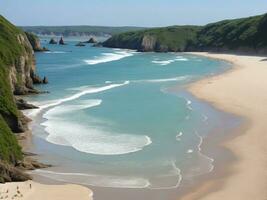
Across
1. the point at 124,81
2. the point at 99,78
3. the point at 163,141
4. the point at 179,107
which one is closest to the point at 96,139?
the point at 163,141

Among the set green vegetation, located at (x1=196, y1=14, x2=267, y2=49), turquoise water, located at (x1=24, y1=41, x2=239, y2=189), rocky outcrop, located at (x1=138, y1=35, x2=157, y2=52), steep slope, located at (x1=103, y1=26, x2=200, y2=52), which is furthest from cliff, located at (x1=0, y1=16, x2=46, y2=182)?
rocky outcrop, located at (x1=138, y1=35, x2=157, y2=52)

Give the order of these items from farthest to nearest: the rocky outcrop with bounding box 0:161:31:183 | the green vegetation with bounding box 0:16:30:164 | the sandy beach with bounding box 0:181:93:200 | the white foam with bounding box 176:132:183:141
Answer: the white foam with bounding box 176:132:183:141
the green vegetation with bounding box 0:16:30:164
the rocky outcrop with bounding box 0:161:31:183
the sandy beach with bounding box 0:181:93:200

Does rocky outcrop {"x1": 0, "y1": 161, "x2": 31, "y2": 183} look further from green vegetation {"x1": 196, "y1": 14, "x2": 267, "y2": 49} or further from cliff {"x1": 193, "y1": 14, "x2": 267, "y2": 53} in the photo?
green vegetation {"x1": 196, "y1": 14, "x2": 267, "y2": 49}

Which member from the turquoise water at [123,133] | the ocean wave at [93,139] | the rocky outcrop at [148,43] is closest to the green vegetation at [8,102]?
the turquoise water at [123,133]

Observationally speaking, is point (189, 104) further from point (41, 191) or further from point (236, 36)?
point (236, 36)

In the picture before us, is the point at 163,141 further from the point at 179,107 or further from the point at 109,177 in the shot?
the point at 179,107

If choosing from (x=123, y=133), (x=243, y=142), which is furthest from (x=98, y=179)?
(x=243, y=142)

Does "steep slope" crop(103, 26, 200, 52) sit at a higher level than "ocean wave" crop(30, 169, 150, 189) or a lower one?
lower
